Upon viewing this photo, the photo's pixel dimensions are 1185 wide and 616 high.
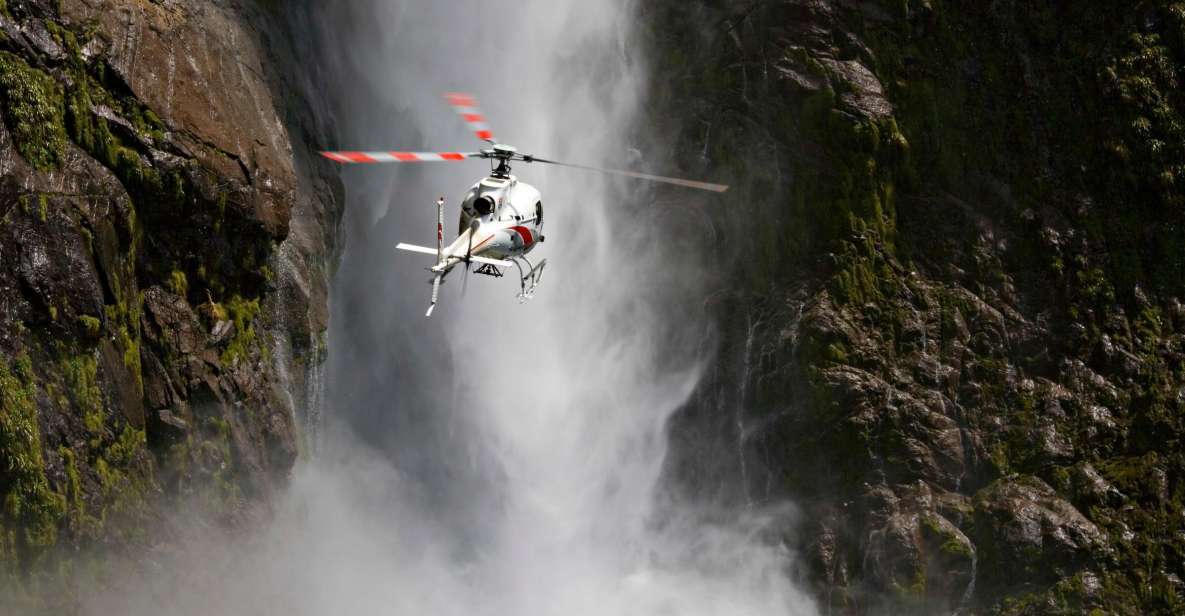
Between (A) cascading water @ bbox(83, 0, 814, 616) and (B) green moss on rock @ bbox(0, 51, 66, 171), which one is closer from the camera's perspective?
(B) green moss on rock @ bbox(0, 51, 66, 171)

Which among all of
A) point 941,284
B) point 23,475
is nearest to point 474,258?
point 23,475

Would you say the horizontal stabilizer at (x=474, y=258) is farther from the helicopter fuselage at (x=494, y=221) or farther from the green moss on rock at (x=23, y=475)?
the green moss on rock at (x=23, y=475)

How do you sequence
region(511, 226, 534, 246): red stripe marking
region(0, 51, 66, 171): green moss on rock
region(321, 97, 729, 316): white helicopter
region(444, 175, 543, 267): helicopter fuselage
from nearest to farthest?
region(0, 51, 66, 171): green moss on rock < region(321, 97, 729, 316): white helicopter < region(444, 175, 543, 267): helicopter fuselage < region(511, 226, 534, 246): red stripe marking

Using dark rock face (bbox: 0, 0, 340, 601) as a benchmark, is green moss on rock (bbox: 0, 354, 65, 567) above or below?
below

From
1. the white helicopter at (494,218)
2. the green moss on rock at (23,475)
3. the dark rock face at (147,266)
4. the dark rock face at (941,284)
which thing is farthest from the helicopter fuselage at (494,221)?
the dark rock face at (941,284)

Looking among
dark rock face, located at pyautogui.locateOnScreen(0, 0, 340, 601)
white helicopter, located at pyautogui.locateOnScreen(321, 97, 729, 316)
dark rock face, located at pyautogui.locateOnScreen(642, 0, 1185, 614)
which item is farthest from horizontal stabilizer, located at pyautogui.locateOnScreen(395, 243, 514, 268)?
dark rock face, located at pyautogui.locateOnScreen(642, 0, 1185, 614)

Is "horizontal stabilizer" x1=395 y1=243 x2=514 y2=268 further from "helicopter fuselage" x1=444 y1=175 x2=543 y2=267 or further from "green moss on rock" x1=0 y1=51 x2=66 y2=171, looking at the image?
"green moss on rock" x1=0 y1=51 x2=66 y2=171
